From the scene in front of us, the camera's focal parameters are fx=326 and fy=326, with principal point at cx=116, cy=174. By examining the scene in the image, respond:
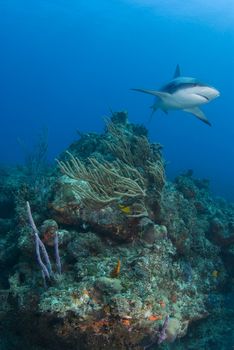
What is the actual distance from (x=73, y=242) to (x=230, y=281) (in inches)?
138

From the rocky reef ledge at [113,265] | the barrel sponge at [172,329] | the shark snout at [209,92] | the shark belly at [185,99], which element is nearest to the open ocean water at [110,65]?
the shark belly at [185,99]

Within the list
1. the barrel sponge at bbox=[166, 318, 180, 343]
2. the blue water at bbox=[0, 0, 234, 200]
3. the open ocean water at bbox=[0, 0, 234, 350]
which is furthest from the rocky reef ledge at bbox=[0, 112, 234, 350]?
the blue water at bbox=[0, 0, 234, 200]

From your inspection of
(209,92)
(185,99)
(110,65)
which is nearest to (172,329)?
(209,92)

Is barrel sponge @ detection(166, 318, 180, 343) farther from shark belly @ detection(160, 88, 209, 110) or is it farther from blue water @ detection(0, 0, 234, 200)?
blue water @ detection(0, 0, 234, 200)

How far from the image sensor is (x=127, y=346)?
3896 millimetres

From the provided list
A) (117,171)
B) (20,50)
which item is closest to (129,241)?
(117,171)

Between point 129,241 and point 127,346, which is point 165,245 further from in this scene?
point 127,346

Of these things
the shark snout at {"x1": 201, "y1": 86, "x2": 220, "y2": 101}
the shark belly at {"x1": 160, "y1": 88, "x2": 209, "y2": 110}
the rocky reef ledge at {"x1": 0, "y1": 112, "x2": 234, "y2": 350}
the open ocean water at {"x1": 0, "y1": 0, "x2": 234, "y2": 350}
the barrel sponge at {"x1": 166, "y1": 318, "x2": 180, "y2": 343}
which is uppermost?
the open ocean water at {"x1": 0, "y1": 0, "x2": 234, "y2": 350}

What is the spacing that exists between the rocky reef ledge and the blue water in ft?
203

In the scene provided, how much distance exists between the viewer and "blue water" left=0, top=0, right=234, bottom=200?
81.1 metres

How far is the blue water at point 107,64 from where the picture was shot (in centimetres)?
8106

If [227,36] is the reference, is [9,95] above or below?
above

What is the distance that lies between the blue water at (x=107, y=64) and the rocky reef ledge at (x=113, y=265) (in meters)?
61.8

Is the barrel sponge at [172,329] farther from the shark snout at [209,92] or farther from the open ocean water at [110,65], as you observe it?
the open ocean water at [110,65]
